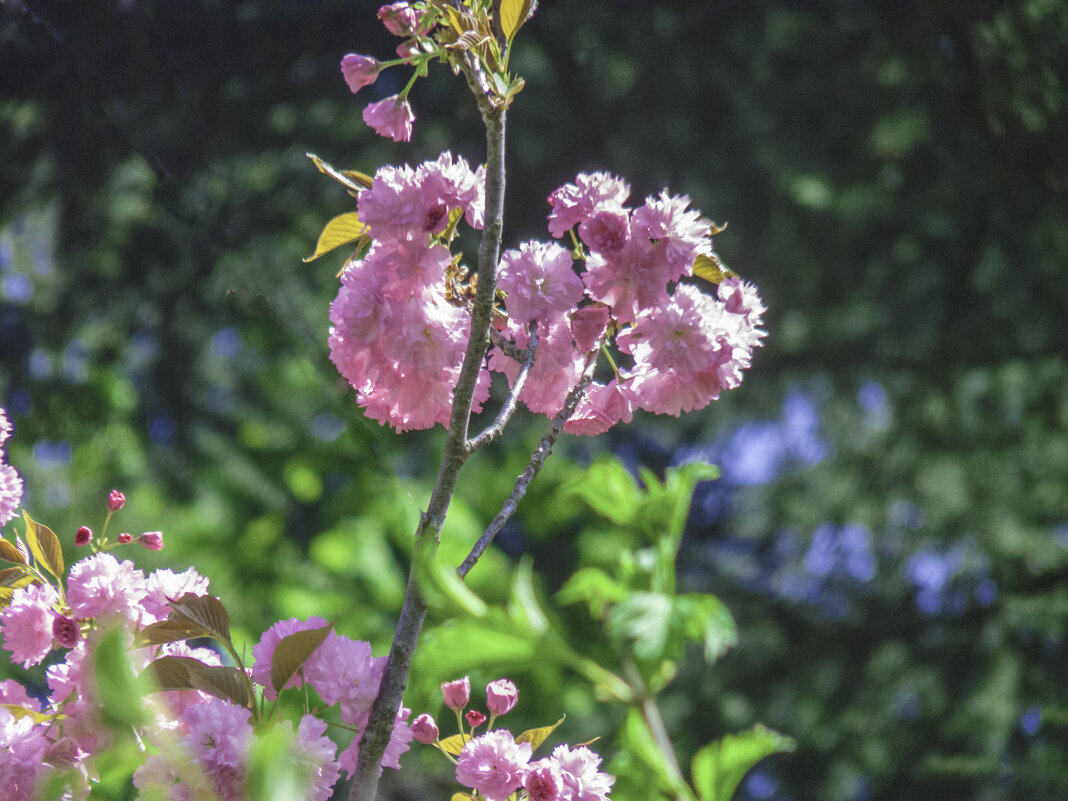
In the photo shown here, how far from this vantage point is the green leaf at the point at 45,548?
1.14ft

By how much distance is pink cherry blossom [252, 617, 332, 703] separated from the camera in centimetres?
29

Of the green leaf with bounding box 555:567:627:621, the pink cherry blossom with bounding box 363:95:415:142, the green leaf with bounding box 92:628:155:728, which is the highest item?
the pink cherry blossom with bounding box 363:95:415:142

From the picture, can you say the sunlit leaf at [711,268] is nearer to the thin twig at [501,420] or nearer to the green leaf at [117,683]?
the thin twig at [501,420]

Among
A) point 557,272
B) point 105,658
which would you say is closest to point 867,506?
point 557,272

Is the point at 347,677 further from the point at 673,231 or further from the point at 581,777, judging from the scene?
the point at 673,231

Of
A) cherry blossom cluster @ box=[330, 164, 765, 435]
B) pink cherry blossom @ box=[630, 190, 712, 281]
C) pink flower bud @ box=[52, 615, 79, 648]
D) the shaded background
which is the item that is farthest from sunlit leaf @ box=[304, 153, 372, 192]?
the shaded background

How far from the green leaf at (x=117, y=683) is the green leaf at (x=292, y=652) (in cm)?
20

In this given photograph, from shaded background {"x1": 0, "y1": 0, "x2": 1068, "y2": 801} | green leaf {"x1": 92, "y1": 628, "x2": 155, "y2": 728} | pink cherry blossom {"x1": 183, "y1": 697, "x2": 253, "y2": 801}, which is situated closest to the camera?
green leaf {"x1": 92, "y1": 628, "x2": 155, "y2": 728}

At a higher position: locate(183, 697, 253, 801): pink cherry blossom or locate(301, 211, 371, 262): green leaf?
locate(301, 211, 371, 262): green leaf

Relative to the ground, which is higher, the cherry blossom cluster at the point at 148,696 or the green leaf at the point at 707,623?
the cherry blossom cluster at the point at 148,696

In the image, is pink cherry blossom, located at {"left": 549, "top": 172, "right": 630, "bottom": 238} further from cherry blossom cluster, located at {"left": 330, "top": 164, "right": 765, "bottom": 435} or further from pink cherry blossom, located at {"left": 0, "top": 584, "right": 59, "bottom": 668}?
pink cherry blossom, located at {"left": 0, "top": 584, "right": 59, "bottom": 668}

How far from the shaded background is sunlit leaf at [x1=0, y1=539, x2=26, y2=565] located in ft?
4.04

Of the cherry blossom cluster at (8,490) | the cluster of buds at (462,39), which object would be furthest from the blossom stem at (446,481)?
the cherry blossom cluster at (8,490)

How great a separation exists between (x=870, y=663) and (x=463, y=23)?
1.69 meters
